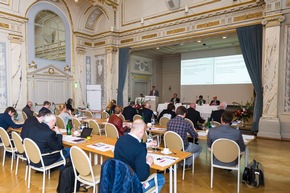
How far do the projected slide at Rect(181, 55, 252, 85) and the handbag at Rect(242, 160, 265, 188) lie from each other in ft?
27.2

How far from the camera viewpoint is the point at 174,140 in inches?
135

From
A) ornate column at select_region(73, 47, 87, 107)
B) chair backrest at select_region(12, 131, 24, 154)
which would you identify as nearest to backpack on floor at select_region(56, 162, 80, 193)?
chair backrest at select_region(12, 131, 24, 154)

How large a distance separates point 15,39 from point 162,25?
6.16 meters

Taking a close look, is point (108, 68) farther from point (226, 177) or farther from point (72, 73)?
point (226, 177)

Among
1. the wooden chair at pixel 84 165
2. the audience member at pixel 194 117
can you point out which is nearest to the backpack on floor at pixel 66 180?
the wooden chair at pixel 84 165

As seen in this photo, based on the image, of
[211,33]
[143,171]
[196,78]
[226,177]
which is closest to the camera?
[143,171]

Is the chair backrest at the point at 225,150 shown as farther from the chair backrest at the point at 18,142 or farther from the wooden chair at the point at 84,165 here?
the chair backrest at the point at 18,142

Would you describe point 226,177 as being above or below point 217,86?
below

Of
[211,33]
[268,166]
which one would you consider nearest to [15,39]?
[211,33]

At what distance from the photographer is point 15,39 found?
7711 millimetres

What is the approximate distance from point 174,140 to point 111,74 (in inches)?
289

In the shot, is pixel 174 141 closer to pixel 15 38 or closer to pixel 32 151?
pixel 32 151

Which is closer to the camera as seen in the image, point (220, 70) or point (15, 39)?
point (15, 39)

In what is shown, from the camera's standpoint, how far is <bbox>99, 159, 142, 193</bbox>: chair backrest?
1.69 m
